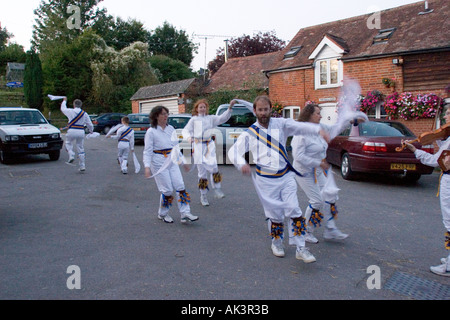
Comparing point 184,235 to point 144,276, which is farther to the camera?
point 184,235

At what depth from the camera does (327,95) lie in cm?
1955

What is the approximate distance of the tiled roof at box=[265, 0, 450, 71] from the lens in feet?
53.9

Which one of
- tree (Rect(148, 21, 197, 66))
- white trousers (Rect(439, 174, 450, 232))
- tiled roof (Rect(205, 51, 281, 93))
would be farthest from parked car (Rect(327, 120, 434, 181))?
tree (Rect(148, 21, 197, 66))

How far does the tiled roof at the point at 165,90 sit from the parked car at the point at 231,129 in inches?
630

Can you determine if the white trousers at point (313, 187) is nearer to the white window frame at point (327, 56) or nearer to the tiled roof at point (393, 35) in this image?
the tiled roof at point (393, 35)

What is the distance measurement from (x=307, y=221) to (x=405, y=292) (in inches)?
65.6

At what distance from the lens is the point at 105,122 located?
29.1m

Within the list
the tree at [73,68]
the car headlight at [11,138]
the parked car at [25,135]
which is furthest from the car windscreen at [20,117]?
the tree at [73,68]

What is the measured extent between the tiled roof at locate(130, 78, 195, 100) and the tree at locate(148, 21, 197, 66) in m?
29.5

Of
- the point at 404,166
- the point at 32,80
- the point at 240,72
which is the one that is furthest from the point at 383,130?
the point at 32,80

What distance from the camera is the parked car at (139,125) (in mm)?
20438

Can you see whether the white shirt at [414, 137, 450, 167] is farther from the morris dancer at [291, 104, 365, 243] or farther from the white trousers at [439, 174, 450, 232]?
the morris dancer at [291, 104, 365, 243]
